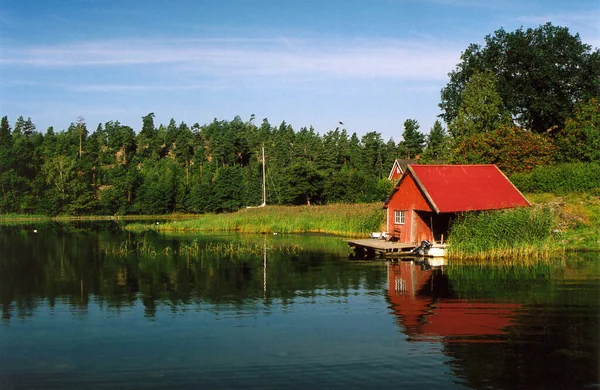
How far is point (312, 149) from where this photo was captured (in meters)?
97.2

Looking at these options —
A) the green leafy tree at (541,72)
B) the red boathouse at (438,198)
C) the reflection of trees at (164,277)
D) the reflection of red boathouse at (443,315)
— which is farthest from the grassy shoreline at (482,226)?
the green leafy tree at (541,72)

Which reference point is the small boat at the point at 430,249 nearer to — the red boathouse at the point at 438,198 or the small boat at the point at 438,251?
the small boat at the point at 438,251

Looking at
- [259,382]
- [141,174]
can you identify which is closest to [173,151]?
[141,174]

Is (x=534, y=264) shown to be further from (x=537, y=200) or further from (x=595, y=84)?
(x=595, y=84)

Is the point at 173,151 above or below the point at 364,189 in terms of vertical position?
above

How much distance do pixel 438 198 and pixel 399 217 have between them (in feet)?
13.3

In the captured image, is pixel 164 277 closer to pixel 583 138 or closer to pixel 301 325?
pixel 301 325

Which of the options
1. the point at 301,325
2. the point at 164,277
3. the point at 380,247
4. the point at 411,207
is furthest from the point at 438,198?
the point at 301,325

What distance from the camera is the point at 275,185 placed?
263 feet

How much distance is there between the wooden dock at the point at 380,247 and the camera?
32625 mm

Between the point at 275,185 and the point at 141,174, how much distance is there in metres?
28.5

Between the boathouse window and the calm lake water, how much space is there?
467 cm

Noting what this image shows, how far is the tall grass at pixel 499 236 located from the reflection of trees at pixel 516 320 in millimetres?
2360

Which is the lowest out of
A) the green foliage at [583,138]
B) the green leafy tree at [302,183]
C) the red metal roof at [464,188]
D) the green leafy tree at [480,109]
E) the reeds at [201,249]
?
the reeds at [201,249]
